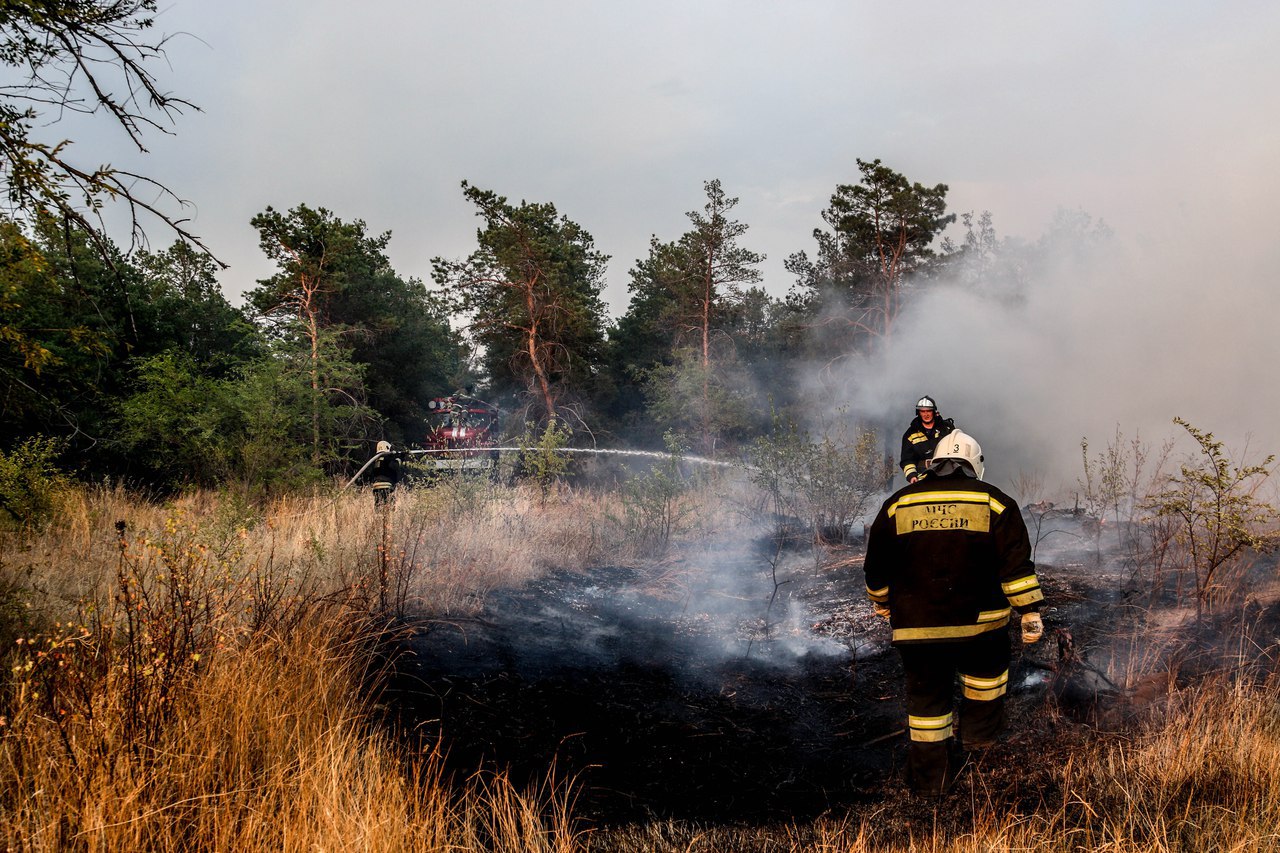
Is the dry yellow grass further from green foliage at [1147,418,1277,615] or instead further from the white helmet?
the white helmet

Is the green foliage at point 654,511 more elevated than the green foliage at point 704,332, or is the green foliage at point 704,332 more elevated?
the green foliage at point 704,332

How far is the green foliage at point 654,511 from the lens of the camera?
10930 mm

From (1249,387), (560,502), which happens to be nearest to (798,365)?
(1249,387)

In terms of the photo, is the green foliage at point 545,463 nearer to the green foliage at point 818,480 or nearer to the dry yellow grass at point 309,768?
the green foliage at point 818,480

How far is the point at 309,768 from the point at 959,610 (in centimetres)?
331

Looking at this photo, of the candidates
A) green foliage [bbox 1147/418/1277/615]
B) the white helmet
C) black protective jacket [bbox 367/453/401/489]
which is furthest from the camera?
black protective jacket [bbox 367/453/401/489]

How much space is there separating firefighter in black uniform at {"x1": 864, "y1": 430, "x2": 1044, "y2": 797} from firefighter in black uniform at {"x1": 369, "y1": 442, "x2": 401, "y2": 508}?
7393mm

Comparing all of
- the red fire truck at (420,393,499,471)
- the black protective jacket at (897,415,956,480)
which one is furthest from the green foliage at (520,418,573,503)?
the black protective jacket at (897,415,956,480)

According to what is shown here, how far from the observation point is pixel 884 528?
4285mm

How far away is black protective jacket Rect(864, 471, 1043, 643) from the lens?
3959 mm

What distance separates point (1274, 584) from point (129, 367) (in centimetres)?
2034

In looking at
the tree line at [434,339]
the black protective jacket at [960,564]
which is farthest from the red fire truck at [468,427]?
the black protective jacket at [960,564]

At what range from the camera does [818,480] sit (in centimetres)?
1098

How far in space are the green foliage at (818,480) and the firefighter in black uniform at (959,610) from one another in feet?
21.5
